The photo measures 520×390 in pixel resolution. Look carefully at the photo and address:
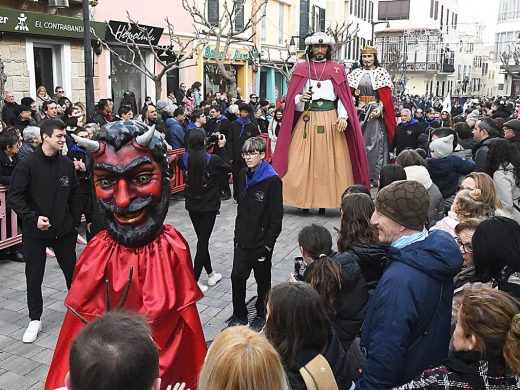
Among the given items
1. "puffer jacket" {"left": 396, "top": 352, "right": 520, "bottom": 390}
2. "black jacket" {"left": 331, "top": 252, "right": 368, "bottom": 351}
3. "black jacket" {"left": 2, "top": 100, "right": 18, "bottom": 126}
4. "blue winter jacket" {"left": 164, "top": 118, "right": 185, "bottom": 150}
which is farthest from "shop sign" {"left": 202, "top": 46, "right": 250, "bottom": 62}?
A: "puffer jacket" {"left": 396, "top": 352, "right": 520, "bottom": 390}

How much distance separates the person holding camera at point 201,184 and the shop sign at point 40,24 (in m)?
8.84

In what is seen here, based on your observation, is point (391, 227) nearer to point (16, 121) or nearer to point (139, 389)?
point (139, 389)

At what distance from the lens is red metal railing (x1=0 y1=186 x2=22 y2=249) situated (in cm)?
670

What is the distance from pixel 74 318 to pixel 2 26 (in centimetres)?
1097

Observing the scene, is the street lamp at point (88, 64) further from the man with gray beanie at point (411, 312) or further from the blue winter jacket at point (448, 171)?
the man with gray beanie at point (411, 312)

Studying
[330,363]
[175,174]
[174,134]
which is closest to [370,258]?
[330,363]

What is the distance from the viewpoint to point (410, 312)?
263 centimetres

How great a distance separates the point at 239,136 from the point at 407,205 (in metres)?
7.36

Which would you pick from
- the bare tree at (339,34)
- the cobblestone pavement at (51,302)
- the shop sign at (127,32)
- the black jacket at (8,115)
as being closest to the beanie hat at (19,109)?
the black jacket at (8,115)

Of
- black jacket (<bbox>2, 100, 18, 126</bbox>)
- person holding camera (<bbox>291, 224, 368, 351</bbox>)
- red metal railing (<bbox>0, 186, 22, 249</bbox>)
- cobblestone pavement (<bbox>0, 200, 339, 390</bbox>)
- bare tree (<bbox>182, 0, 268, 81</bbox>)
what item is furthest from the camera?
bare tree (<bbox>182, 0, 268, 81</bbox>)

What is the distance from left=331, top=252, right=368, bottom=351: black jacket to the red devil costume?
553 cm

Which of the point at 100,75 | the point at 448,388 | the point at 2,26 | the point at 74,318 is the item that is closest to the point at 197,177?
the point at 74,318

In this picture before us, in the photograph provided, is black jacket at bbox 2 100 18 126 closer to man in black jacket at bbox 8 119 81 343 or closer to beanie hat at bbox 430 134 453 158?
man in black jacket at bbox 8 119 81 343

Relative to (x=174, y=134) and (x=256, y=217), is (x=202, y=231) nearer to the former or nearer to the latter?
(x=256, y=217)
